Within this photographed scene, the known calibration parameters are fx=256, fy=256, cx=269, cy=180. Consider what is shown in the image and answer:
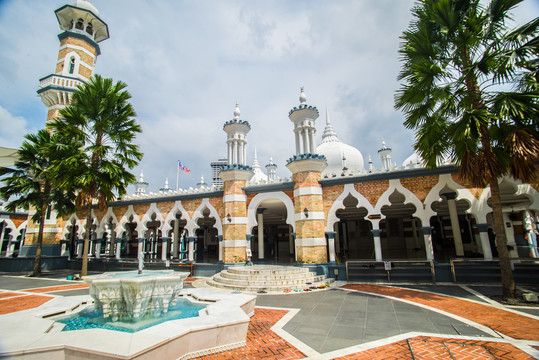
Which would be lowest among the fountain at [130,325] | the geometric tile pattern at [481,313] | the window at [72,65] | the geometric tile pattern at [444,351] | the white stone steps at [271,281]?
the geometric tile pattern at [481,313]

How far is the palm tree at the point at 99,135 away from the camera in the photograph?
13516mm

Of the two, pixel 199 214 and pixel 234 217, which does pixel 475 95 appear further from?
pixel 199 214

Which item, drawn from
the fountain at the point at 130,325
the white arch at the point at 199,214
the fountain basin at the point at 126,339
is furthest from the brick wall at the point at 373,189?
the fountain basin at the point at 126,339

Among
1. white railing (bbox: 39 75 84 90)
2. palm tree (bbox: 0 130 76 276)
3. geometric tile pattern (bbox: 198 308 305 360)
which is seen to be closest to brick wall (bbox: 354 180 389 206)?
geometric tile pattern (bbox: 198 308 305 360)

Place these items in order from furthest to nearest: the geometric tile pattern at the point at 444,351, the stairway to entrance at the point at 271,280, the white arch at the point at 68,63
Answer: the white arch at the point at 68,63 < the stairway to entrance at the point at 271,280 < the geometric tile pattern at the point at 444,351

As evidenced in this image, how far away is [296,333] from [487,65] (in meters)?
10.2

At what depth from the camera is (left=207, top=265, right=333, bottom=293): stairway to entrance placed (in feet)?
36.8

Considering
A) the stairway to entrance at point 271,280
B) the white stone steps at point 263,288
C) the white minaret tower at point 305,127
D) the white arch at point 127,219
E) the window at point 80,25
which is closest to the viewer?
the white stone steps at point 263,288

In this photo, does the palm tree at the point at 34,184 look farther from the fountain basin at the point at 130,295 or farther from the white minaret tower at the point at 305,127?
the white minaret tower at the point at 305,127

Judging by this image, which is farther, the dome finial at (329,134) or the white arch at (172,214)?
the dome finial at (329,134)

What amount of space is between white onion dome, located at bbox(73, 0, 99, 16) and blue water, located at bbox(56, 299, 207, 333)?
26171mm

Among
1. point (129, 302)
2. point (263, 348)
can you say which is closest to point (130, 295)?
point (129, 302)

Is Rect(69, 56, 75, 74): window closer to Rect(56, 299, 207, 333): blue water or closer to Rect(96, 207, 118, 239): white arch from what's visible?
Rect(96, 207, 118, 239): white arch

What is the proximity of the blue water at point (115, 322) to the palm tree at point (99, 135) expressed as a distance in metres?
8.26
